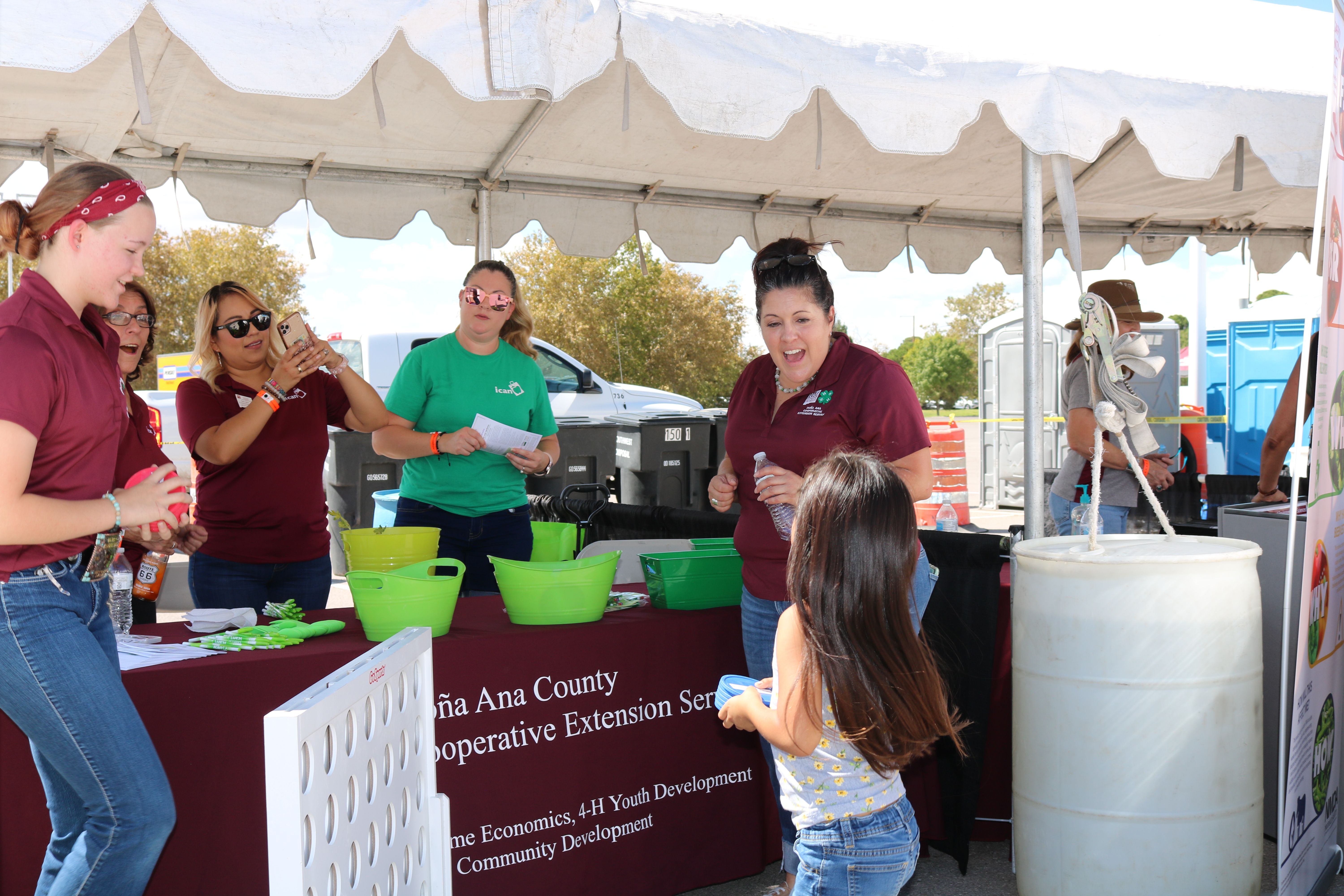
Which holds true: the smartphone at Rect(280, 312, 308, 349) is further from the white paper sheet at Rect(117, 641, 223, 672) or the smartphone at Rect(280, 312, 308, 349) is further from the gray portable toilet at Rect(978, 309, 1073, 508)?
the gray portable toilet at Rect(978, 309, 1073, 508)

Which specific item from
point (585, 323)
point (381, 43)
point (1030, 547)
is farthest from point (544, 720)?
point (585, 323)

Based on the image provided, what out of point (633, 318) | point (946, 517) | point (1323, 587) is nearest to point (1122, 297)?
point (1323, 587)

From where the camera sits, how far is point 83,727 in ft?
5.43

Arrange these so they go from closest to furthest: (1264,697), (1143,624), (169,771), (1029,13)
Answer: (169,771) < (1143,624) < (1264,697) < (1029,13)

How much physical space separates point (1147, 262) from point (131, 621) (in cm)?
664

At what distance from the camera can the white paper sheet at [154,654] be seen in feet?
6.97

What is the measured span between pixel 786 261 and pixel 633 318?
28.1m

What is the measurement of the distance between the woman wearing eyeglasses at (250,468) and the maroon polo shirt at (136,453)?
6.5 inches

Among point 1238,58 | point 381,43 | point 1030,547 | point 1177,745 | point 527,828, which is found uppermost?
point 1238,58

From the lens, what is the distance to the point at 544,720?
2525 millimetres

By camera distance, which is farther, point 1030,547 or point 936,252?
point 936,252

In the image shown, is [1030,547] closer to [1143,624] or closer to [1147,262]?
[1143,624]

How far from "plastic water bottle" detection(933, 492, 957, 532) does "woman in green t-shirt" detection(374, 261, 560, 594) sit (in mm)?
1418

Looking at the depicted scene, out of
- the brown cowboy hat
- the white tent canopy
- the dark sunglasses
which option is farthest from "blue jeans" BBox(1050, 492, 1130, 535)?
the dark sunglasses
